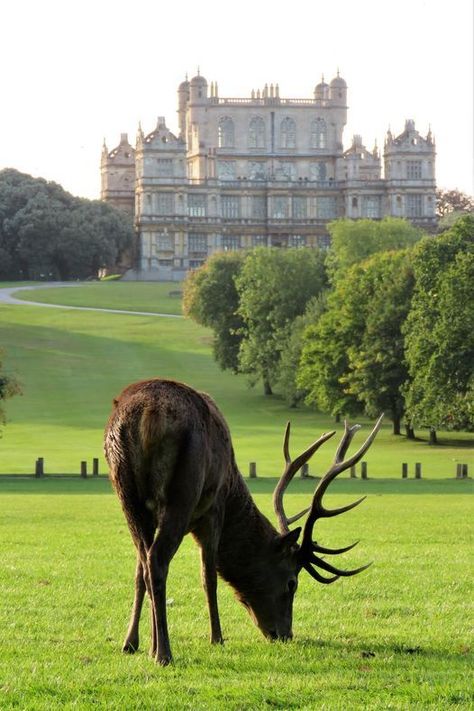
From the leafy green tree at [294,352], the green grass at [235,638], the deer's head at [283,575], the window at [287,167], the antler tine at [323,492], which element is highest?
the window at [287,167]

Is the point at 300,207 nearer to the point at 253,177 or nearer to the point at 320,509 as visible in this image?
the point at 253,177

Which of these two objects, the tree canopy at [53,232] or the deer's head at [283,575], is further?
the tree canopy at [53,232]

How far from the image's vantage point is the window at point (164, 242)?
6275 inches

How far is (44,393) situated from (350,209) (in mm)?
89011

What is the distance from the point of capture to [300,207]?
167m

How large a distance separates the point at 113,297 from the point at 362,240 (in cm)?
4118

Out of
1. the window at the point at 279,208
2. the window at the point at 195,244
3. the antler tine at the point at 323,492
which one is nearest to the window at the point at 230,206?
the window at the point at 279,208

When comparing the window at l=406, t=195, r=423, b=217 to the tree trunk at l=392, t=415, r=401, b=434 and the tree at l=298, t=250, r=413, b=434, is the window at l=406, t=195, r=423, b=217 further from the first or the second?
the tree trunk at l=392, t=415, r=401, b=434

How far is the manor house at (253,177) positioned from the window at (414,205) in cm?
11

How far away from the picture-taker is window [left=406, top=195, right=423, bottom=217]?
165300 millimetres

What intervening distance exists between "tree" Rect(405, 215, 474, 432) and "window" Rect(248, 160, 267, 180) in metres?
116

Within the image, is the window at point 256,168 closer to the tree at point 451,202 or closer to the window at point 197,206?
the window at point 197,206

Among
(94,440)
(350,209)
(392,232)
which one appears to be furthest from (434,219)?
(94,440)

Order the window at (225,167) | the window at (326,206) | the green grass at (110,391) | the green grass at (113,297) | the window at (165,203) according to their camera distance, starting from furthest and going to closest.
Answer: the window at (225,167), the window at (326,206), the window at (165,203), the green grass at (113,297), the green grass at (110,391)
